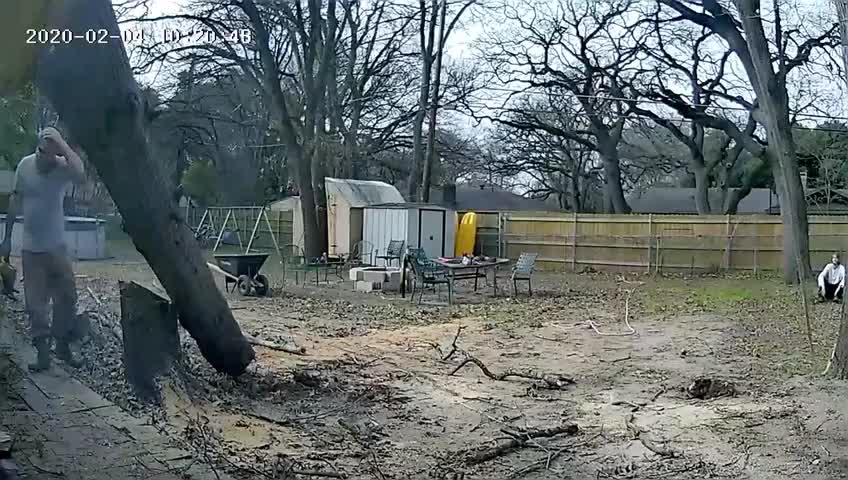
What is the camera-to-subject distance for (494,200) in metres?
20.3

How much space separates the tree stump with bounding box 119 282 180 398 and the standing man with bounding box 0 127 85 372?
1.66ft

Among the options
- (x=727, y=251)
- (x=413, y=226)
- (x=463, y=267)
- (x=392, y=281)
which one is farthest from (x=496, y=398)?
(x=727, y=251)

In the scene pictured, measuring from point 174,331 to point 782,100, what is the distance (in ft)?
32.3

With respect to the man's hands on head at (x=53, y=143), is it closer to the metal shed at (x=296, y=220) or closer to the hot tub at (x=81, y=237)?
the hot tub at (x=81, y=237)

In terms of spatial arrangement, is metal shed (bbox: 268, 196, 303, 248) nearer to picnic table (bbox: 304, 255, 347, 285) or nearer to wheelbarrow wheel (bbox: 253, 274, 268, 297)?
picnic table (bbox: 304, 255, 347, 285)

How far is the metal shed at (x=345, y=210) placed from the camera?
1343 centimetres

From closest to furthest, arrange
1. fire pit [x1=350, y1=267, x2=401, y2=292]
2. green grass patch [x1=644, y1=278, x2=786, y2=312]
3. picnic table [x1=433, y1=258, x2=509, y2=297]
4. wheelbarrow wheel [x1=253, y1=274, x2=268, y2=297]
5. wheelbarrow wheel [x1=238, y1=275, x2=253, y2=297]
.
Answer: wheelbarrow wheel [x1=238, y1=275, x2=253, y2=297], wheelbarrow wheel [x1=253, y1=274, x2=268, y2=297], green grass patch [x1=644, y1=278, x2=786, y2=312], picnic table [x1=433, y1=258, x2=509, y2=297], fire pit [x1=350, y1=267, x2=401, y2=292]

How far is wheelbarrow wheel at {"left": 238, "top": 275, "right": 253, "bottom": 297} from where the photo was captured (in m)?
7.10

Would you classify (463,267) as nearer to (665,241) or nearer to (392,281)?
(392,281)

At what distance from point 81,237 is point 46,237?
99 millimetres

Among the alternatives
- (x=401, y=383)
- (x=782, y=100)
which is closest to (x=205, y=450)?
(x=401, y=383)

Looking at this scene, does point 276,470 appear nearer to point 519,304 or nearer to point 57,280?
point 57,280

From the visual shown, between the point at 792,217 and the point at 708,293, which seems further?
the point at 708,293

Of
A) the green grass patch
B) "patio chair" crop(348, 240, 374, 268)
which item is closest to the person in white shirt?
the green grass patch
